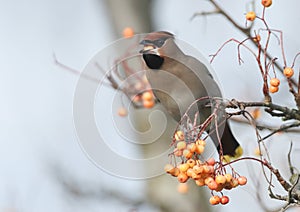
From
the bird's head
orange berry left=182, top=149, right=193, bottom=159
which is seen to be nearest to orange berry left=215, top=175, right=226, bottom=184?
orange berry left=182, top=149, right=193, bottom=159

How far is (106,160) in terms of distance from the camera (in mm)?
2895

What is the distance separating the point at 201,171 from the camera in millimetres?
1874

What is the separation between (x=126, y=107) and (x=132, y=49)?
0.86 feet

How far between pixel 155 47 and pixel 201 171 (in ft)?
3.62

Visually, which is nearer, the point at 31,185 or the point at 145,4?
the point at 31,185

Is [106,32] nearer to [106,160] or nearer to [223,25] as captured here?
[223,25]

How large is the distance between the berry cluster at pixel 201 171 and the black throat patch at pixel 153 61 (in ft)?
3.18

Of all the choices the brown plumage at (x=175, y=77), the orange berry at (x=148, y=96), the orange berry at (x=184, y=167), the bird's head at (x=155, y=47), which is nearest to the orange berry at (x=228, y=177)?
the orange berry at (x=184, y=167)

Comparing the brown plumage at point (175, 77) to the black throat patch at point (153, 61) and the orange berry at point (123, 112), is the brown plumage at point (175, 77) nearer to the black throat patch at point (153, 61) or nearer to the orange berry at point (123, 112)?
the black throat patch at point (153, 61)

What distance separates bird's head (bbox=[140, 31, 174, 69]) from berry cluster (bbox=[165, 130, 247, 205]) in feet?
3.06

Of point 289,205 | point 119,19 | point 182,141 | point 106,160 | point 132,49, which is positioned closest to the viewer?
point 289,205

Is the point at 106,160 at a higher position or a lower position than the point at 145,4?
higher

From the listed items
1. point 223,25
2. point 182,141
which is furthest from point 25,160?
point 182,141

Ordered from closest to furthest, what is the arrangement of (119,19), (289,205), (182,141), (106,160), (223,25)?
1. (289,205)
2. (182,141)
3. (106,160)
4. (223,25)
5. (119,19)
